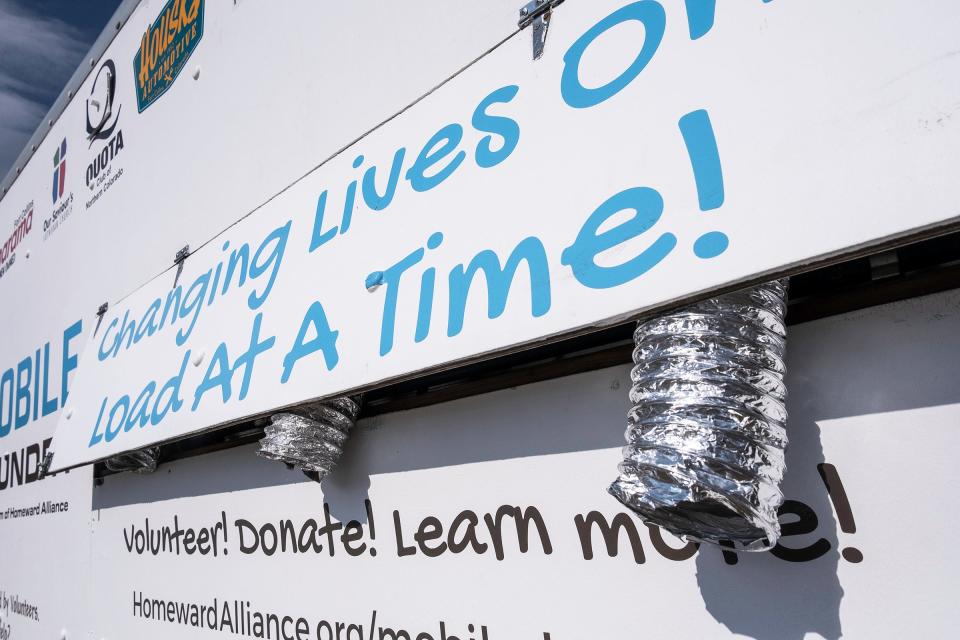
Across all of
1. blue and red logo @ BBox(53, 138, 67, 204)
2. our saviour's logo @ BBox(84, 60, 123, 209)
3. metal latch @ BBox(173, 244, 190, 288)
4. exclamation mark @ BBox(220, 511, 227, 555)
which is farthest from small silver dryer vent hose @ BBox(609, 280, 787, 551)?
blue and red logo @ BBox(53, 138, 67, 204)

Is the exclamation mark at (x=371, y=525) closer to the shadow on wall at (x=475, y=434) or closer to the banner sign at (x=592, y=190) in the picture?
the shadow on wall at (x=475, y=434)

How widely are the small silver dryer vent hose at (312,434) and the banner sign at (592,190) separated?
0.05 m

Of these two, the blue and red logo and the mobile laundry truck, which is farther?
the blue and red logo

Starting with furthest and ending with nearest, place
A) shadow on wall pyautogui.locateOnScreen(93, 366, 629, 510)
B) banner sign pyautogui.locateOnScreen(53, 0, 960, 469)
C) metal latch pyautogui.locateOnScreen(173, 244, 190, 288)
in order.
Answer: metal latch pyautogui.locateOnScreen(173, 244, 190, 288) → shadow on wall pyautogui.locateOnScreen(93, 366, 629, 510) → banner sign pyautogui.locateOnScreen(53, 0, 960, 469)


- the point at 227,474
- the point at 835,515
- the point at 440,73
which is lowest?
the point at 835,515

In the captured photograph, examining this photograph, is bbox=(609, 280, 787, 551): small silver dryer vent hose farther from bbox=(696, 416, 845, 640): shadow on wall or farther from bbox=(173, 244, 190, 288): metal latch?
bbox=(173, 244, 190, 288): metal latch

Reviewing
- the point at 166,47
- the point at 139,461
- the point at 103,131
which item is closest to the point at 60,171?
the point at 103,131

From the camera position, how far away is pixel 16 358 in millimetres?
3572

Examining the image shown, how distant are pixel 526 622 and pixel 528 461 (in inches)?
9.3

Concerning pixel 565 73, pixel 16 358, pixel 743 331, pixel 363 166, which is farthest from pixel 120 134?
pixel 743 331

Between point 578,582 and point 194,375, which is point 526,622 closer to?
point 578,582

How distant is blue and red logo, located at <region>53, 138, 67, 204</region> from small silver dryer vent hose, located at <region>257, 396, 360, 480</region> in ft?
9.01

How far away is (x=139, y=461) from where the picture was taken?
205cm

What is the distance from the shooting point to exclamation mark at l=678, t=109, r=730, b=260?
73 centimetres
